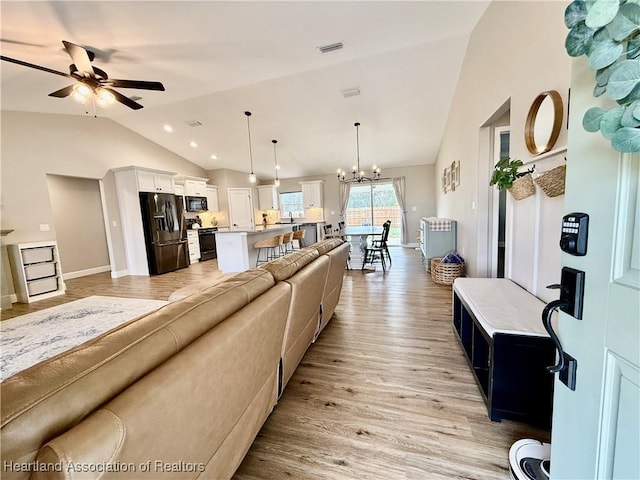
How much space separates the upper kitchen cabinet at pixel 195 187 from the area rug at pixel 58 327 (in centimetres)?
390

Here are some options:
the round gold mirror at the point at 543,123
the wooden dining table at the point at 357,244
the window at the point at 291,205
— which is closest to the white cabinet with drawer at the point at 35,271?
the wooden dining table at the point at 357,244

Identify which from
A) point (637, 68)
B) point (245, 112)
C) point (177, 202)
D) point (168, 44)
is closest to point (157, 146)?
point (177, 202)

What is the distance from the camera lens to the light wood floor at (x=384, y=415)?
129 centimetres

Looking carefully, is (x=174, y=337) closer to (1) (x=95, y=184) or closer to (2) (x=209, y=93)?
(2) (x=209, y=93)

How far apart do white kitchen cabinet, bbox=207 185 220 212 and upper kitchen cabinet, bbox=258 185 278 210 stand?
5.11 ft

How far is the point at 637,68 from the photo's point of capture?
1.80ft

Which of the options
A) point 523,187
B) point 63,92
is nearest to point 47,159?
point 63,92

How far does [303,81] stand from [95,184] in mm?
5706

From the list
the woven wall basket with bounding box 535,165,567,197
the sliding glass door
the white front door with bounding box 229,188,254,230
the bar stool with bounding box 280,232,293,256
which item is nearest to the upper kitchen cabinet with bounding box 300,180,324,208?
the sliding glass door

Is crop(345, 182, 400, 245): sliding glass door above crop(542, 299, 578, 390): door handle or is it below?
above

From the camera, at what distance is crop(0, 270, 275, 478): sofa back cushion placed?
1.58 feet

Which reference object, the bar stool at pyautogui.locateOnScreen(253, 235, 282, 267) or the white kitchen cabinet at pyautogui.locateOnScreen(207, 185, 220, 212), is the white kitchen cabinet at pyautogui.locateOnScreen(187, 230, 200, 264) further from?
the bar stool at pyautogui.locateOnScreen(253, 235, 282, 267)

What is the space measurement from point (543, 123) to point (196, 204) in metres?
7.74

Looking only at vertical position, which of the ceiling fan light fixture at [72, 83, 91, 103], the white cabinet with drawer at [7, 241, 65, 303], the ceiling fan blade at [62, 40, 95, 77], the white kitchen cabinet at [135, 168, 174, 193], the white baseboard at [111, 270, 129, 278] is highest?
the ceiling fan blade at [62, 40, 95, 77]
